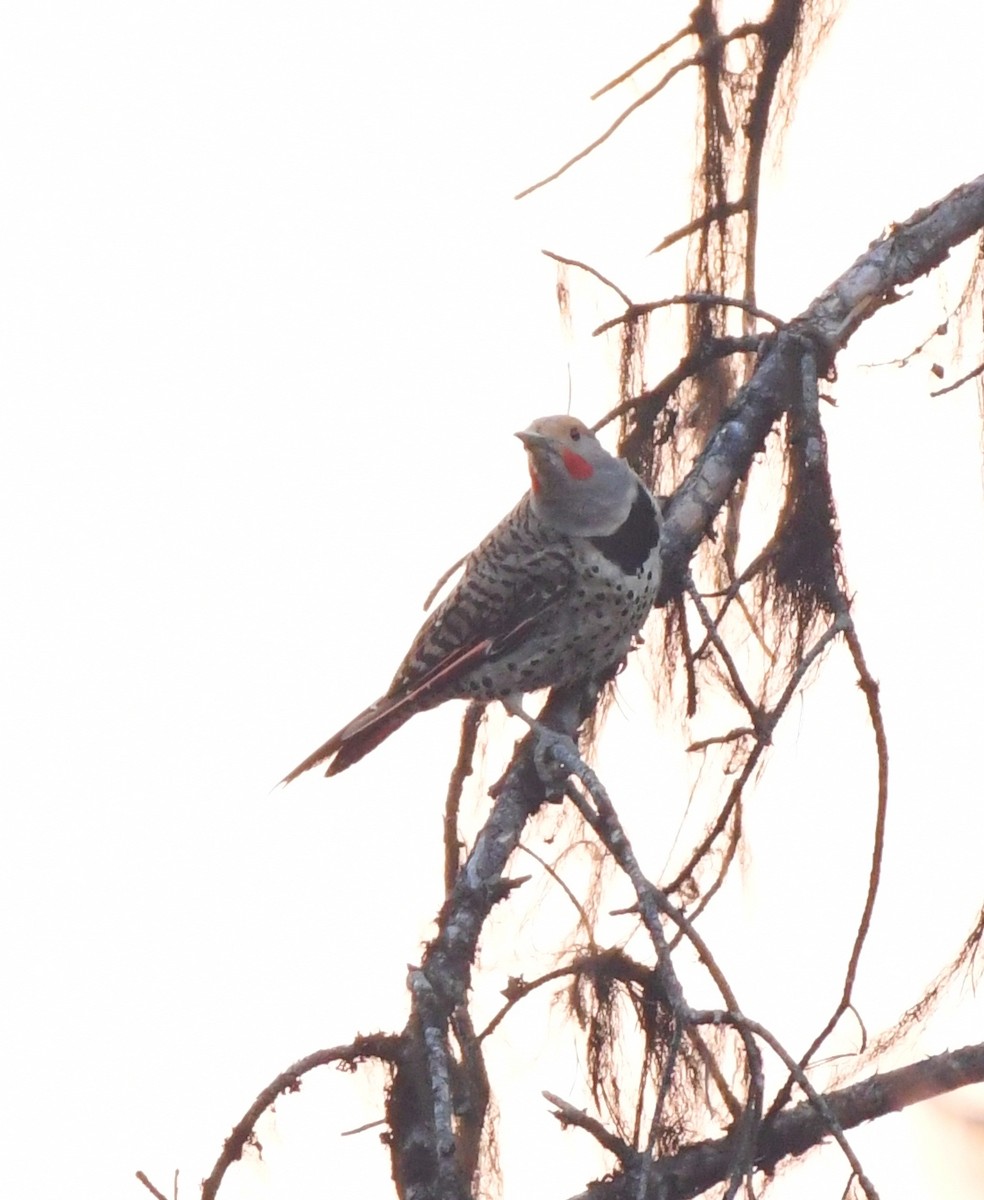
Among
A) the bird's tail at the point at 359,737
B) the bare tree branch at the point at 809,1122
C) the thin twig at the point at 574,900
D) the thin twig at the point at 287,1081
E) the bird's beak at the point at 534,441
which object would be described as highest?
the bird's beak at the point at 534,441

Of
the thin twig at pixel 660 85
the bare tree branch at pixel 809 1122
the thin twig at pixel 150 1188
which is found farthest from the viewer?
the thin twig at pixel 660 85

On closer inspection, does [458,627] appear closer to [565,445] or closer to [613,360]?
[565,445]

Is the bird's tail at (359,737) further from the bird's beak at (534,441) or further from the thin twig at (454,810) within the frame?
the bird's beak at (534,441)

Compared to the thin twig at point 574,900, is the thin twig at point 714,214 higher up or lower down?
higher up

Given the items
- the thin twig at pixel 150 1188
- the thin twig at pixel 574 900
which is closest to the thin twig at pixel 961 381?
the thin twig at pixel 574 900

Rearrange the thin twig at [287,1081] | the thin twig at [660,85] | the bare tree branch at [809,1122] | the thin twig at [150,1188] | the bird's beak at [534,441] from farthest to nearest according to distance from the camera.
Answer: the bird's beak at [534,441] → the thin twig at [660,85] → the bare tree branch at [809,1122] → the thin twig at [287,1081] → the thin twig at [150,1188]

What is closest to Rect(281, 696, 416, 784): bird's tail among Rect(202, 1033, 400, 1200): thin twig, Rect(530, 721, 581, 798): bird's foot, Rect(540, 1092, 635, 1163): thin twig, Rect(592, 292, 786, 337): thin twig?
Rect(530, 721, 581, 798): bird's foot

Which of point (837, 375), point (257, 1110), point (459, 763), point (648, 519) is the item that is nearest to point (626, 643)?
point (648, 519)

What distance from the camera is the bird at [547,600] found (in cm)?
317

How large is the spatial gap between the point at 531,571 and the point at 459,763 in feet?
1.78

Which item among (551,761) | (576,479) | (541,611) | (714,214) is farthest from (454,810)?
(714,214)

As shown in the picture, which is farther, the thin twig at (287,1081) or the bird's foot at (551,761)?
the bird's foot at (551,761)

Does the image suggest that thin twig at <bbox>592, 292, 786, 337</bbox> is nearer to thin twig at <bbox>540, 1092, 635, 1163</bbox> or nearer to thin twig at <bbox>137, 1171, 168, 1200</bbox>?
thin twig at <bbox>540, 1092, 635, 1163</bbox>

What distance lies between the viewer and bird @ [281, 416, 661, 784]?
10.4 ft
